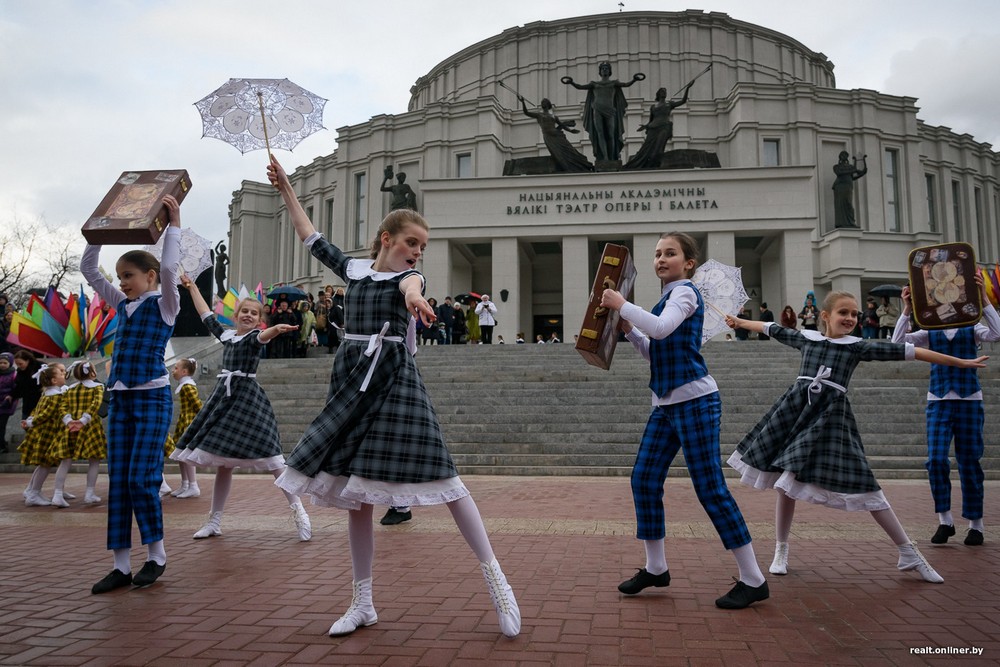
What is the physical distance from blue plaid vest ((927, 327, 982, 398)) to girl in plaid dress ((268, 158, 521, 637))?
4.36m

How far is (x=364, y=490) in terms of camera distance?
3076 millimetres

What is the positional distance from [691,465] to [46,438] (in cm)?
754

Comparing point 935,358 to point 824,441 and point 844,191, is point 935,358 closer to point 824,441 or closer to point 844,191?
point 824,441

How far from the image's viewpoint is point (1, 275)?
3881 centimetres

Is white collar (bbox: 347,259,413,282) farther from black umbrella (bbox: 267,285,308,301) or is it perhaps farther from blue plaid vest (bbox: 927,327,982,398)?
black umbrella (bbox: 267,285,308,301)

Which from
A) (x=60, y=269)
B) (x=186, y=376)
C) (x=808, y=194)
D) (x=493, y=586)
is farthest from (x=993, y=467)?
(x=60, y=269)

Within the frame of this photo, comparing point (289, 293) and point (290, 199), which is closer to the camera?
point (290, 199)

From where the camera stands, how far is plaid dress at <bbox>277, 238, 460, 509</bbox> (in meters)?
3.11

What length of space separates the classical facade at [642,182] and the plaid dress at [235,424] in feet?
73.7

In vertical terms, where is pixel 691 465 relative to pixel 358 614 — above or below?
above

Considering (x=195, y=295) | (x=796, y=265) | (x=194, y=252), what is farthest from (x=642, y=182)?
(x=195, y=295)

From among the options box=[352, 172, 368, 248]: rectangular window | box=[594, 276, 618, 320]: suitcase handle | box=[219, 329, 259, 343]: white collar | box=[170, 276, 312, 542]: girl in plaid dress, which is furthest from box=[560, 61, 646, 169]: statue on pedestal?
box=[594, 276, 618, 320]: suitcase handle

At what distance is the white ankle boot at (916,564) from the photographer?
13.6 ft

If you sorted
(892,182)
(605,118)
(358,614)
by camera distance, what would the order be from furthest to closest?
1. (892,182)
2. (605,118)
3. (358,614)
